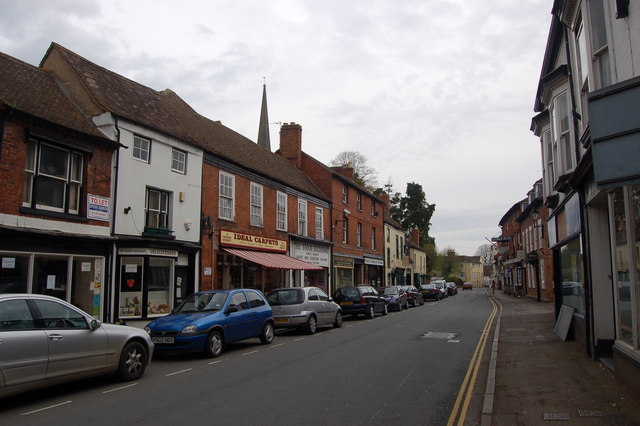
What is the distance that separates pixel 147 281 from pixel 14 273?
396 centimetres

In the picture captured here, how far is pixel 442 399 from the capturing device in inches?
287

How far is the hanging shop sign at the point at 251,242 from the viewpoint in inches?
760

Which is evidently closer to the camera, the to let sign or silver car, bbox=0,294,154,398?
silver car, bbox=0,294,154,398

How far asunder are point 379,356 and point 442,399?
3930 mm

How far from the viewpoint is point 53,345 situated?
7273 mm

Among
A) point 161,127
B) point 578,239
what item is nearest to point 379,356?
point 578,239

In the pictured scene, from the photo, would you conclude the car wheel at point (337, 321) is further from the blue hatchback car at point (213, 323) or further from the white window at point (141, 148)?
the white window at point (141, 148)

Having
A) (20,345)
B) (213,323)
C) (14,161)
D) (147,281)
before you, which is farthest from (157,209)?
(20,345)

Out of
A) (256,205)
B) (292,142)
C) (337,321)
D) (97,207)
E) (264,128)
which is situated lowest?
(337,321)

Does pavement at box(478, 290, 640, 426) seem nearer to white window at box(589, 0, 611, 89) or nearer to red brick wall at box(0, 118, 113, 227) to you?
white window at box(589, 0, 611, 89)

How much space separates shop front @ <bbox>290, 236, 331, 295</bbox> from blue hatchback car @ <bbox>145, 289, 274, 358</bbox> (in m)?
11.7

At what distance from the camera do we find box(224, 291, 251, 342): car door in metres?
12.0

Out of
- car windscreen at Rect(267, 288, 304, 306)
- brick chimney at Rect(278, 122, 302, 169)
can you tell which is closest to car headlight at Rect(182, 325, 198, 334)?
car windscreen at Rect(267, 288, 304, 306)

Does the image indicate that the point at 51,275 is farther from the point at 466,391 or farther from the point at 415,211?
the point at 415,211
